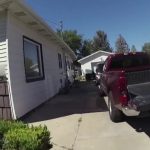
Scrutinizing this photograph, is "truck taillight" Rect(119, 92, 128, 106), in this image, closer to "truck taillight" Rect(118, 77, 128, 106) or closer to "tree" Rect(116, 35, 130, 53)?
"truck taillight" Rect(118, 77, 128, 106)

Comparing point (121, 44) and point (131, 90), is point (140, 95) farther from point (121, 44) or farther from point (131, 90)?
point (121, 44)

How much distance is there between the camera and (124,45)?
10462 centimetres

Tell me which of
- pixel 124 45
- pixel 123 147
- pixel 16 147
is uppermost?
pixel 124 45

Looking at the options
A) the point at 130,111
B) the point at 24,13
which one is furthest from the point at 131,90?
the point at 24,13

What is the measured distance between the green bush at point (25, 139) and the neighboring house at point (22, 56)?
4790mm

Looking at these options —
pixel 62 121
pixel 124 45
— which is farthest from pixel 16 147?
pixel 124 45

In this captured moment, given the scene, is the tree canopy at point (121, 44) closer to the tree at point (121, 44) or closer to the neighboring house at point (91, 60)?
the tree at point (121, 44)

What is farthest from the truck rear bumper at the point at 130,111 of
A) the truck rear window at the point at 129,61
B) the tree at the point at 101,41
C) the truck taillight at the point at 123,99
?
the tree at the point at 101,41

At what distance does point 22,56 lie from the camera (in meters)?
11.4

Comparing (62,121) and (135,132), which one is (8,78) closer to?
(62,121)

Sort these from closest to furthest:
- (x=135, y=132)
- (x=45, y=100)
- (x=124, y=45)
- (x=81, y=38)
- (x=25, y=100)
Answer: (x=135, y=132) < (x=25, y=100) < (x=45, y=100) < (x=81, y=38) < (x=124, y=45)

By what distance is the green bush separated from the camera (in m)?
4.74

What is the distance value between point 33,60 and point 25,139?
887 centimetres

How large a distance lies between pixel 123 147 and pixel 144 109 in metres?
0.91
